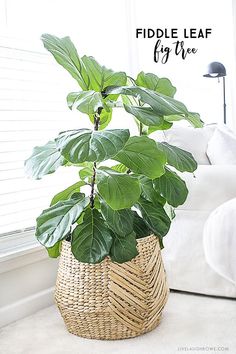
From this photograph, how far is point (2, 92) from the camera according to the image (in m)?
2.13

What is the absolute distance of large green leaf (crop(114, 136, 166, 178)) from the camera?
5.12 ft

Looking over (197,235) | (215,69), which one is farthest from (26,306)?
(215,69)

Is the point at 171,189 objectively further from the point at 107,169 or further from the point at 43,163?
the point at 43,163

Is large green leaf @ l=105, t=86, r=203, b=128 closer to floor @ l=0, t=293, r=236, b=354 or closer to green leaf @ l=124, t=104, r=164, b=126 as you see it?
green leaf @ l=124, t=104, r=164, b=126

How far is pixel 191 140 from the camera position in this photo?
2.40 metres

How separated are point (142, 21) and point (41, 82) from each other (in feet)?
3.55

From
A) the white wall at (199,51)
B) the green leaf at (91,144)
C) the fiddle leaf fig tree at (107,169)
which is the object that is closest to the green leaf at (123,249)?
the fiddle leaf fig tree at (107,169)

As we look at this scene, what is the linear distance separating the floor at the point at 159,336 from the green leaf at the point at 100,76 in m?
0.89

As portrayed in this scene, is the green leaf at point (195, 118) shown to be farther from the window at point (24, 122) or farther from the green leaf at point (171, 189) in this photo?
the window at point (24, 122)

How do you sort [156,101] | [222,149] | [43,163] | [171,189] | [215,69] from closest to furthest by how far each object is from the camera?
[156,101]
[43,163]
[171,189]
[222,149]
[215,69]

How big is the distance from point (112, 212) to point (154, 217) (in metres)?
0.21

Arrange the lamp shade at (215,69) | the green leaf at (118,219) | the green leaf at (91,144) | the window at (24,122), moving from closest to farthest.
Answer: the green leaf at (91,144) < the green leaf at (118,219) < the window at (24,122) < the lamp shade at (215,69)

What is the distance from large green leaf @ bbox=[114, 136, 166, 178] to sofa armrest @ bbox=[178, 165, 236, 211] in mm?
661

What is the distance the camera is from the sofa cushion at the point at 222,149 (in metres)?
2.38
